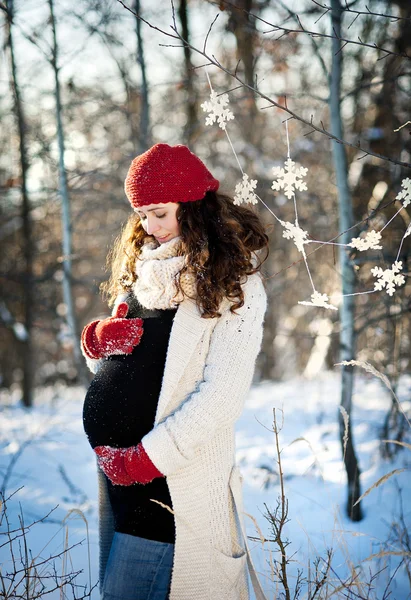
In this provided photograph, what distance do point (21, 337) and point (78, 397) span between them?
1239 millimetres

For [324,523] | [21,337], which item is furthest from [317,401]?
[21,337]

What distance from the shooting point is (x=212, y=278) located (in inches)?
69.9

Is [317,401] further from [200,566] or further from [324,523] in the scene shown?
[200,566]

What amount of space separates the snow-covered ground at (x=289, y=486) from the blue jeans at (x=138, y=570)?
0.24 metres

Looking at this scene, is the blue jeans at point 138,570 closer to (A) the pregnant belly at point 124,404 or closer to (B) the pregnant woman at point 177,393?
(B) the pregnant woman at point 177,393

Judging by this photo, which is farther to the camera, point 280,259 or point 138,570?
point 280,259

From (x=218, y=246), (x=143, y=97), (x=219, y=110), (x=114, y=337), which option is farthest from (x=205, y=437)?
(x=143, y=97)

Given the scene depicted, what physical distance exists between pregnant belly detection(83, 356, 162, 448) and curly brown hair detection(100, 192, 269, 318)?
0.32 meters

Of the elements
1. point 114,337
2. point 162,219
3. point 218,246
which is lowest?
point 114,337

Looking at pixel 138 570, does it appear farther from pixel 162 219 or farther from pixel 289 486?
pixel 289 486

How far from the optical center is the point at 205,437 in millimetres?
1697

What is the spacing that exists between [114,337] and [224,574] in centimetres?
91

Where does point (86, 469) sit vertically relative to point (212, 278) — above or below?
below

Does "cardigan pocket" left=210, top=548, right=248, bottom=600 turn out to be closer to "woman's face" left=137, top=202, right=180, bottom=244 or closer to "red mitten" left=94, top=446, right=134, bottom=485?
"red mitten" left=94, top=446, right=134, bottom=485
